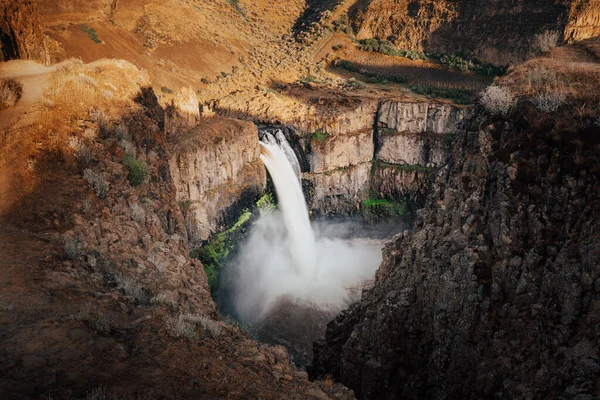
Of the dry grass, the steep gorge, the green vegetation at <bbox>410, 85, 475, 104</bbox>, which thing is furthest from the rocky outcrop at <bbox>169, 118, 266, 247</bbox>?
the green vegetation at <bbox>410, 85, 475, 104</bbox>

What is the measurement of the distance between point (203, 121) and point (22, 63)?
34.0 feet

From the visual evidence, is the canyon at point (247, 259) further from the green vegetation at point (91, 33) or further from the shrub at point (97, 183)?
the green vegetation at point (91, 33)

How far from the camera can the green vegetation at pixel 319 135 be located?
33.9 m

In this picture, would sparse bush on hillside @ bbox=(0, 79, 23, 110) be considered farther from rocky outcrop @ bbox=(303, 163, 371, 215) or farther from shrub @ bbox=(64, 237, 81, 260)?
rocky outcrop @ bbox=(303, 163, 371, 215)

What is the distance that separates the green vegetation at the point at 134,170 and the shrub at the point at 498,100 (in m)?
10.9

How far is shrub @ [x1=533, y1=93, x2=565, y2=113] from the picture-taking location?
10160 mm

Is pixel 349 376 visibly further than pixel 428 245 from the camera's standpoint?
Yes

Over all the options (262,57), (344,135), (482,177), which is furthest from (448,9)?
(482,177)

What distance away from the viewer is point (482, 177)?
11.0 m

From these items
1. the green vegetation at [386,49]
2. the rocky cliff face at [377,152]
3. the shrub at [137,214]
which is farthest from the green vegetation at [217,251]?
the green vegetation at [386,49]

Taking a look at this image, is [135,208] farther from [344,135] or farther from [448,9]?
[448,9]

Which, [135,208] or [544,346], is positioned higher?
[135,208]

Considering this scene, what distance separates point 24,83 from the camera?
13977mm

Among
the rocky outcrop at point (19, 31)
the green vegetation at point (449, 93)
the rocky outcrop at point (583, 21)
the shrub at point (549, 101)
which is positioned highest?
the rocky outcrop at point (583, 21)
